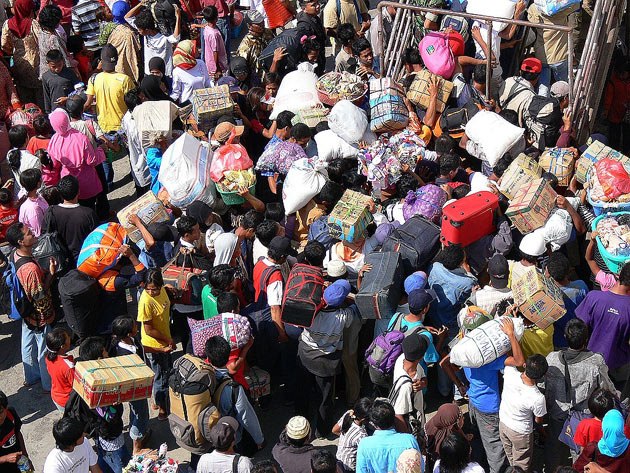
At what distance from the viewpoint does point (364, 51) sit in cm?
1042

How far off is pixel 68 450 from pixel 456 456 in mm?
2758

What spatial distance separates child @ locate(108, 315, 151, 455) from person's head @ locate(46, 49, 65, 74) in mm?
4802

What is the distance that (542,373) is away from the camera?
6492 mm

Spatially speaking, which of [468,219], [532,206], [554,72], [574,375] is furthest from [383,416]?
[554,72]

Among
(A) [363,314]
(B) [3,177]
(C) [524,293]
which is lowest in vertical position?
(B) [3,177]

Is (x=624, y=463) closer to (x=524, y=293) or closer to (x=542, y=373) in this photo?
(x=542, y=373)

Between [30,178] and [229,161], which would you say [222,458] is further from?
[30,178]

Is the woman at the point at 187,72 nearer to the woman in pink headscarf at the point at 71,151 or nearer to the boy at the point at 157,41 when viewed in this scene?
the boy at the point at 157,41

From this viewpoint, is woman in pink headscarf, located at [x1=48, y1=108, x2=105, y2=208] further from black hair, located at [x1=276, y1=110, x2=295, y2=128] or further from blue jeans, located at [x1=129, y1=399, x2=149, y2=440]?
blue jeans, located at [x1=129, y1=399, x2=149, y2=440]

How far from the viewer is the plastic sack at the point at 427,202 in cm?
831

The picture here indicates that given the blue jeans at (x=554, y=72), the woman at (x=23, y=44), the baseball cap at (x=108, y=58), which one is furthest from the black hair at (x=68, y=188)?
the blue jeans at (x=554, y=72)

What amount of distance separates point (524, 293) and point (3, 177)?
7019mm

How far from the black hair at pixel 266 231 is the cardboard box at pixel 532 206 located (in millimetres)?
2128

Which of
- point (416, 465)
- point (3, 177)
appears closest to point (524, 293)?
point (416, 465)
